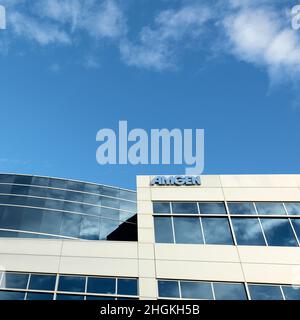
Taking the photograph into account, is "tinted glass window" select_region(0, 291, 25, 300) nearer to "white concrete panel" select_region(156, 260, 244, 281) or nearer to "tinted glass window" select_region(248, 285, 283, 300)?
"white concrete panel" select_region(156, 260, 244, 281)

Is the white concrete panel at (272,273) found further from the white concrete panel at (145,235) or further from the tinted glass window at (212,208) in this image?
the white concrete panel at (145,235)

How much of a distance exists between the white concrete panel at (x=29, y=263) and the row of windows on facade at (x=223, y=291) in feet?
17.2

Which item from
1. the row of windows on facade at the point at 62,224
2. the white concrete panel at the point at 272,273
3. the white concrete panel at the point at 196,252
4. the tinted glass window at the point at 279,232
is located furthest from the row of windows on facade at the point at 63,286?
the tinted glass window at the point at 279,232

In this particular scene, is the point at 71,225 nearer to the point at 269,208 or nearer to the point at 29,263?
the point at 29,263

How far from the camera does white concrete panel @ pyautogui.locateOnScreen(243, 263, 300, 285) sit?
56.8 ft

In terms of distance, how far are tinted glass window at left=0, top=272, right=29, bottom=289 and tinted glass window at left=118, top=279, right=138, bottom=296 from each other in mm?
4357

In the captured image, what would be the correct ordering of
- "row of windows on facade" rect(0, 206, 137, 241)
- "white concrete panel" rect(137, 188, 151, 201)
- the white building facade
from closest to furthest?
the white building facade → "white concrete panel" rect(137, 188, 151, 201) → "row of windows on facade" rect(0, 206, 137, 241)

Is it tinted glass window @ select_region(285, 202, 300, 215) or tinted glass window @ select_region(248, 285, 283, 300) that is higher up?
tinted glass window @ select_region(285, 202, 300, 215)

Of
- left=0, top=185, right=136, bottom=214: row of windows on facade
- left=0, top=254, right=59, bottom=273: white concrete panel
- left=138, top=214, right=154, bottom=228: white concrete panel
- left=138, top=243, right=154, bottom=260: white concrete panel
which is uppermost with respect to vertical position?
left=0, top=185, right=136, bottom=214: row of windows on facade

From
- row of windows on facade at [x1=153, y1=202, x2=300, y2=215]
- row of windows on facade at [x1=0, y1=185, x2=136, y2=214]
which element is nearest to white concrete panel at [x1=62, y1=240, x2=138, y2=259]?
row of windows on facade at [x1=153, y1=202, x2=300, y2=215]

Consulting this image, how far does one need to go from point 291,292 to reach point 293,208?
5713 mm

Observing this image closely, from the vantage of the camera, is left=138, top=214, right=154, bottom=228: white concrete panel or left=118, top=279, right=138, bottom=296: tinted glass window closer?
left=118, top=279, right=138, bottom=296: tinted glass window

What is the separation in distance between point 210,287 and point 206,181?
7.14 metres
